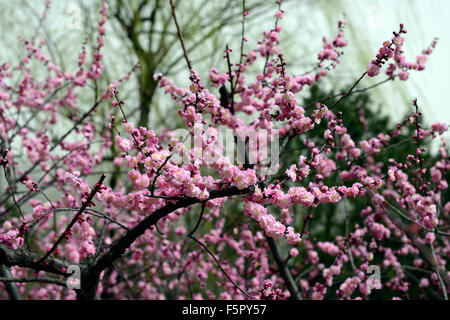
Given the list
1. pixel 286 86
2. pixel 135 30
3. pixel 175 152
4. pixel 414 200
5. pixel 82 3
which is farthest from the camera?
pixel 135 30

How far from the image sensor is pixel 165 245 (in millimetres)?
3633

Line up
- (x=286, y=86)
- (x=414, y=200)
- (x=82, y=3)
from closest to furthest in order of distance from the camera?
(x=286, y=86), (x=414, y=200), (x=82, y=3)

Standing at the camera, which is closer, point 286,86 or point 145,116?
point 286,86

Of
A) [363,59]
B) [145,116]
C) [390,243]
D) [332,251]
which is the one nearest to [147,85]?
[145,116]

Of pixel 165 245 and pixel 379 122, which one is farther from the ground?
pixel 379 122

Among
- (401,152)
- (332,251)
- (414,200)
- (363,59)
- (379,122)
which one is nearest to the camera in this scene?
(414,200)

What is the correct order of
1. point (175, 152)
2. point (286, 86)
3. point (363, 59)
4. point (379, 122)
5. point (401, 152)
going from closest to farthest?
point (175, 152)
point (286, 86)
point (363, 59)
point (401, 152)
point (379, 122)

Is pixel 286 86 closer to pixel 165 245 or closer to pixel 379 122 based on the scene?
pixel 165 245

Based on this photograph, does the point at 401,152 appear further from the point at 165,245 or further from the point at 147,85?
the point at 165,245

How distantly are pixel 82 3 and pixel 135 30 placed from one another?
2.81 ft

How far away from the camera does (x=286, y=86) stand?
1.92 m
